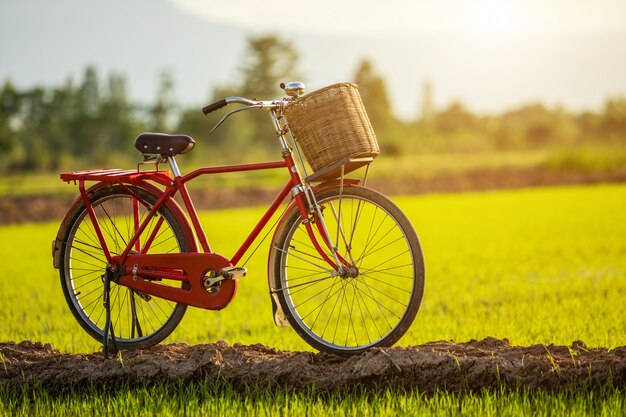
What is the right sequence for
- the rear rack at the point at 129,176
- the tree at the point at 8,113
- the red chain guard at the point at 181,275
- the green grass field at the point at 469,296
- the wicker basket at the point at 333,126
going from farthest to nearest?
the tree at the point at 8,113 < the rear rack at the point at 129,176 < the red chain guard at the point at 181,275 < the wicker basket at the point at 333,126 < the green grass field at the point at 469,296

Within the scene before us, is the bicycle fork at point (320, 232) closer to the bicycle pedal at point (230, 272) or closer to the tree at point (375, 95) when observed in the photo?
the bicycle pedal at point (230, 272)

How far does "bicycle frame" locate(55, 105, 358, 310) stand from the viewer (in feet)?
15.1

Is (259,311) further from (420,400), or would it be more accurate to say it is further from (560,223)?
(560,223)

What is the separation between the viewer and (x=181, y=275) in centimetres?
485

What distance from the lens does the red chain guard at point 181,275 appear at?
4719 mm

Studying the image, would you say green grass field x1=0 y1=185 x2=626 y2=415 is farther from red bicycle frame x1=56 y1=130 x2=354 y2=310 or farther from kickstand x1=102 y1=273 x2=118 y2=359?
red bicycle frame x1=56 y1=130 x2=354 y2=310

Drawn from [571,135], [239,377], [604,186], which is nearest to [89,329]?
[239,377]

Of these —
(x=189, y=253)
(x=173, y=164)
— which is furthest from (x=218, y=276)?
(x=173, y=164)

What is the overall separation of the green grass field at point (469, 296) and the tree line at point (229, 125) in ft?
51.5

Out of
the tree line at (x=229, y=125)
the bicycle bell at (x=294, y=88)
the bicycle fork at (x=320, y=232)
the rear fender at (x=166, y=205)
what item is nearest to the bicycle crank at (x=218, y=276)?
the rear fender at (x=166, y=205)

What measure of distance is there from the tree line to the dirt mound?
910 inches

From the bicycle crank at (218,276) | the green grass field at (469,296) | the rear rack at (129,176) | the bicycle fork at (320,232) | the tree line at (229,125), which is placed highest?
the tree line at (229,125)

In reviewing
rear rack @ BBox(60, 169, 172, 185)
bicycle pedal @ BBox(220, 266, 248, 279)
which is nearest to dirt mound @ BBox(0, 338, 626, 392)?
bicycle pedal @ BBox(220, 266, 248, 279)

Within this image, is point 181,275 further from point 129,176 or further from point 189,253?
point 129,176
